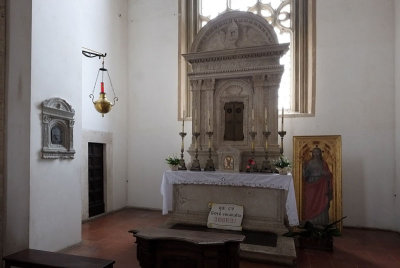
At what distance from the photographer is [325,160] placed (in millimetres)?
6836

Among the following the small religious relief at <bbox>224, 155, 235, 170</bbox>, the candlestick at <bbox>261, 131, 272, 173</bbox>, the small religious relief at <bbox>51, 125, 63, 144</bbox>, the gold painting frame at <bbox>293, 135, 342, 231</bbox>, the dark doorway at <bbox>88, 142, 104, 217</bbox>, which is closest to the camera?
the small religious relief at <bbox>51, 125, 63, 144</bbox>

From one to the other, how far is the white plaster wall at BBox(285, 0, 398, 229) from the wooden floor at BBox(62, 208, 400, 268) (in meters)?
0.79

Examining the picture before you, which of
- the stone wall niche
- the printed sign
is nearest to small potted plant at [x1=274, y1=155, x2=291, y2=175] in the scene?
the stone wall niche

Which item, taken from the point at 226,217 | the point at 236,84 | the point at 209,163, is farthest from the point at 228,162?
the point at 236,84

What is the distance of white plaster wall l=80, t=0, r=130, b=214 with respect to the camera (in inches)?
297

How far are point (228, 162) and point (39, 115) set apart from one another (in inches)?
146

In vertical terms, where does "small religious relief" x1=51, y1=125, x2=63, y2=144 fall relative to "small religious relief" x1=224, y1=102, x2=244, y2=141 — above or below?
below

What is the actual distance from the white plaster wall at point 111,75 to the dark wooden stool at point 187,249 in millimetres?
4174

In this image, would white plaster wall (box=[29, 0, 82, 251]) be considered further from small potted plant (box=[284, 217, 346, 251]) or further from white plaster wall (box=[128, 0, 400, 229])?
white plaster wall (box=[128, 0, 400, 229])

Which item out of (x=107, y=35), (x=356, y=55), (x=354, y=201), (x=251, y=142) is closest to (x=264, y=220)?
(x=251, y=142)

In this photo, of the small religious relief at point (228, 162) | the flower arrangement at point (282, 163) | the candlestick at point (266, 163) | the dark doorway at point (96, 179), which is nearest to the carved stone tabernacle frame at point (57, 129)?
the dark doorway at point (96, 179)

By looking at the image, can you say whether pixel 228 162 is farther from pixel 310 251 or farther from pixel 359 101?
pixel 359 101

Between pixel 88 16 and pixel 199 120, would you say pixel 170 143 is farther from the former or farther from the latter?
pixel 88 16

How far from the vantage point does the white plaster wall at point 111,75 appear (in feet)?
24.8
